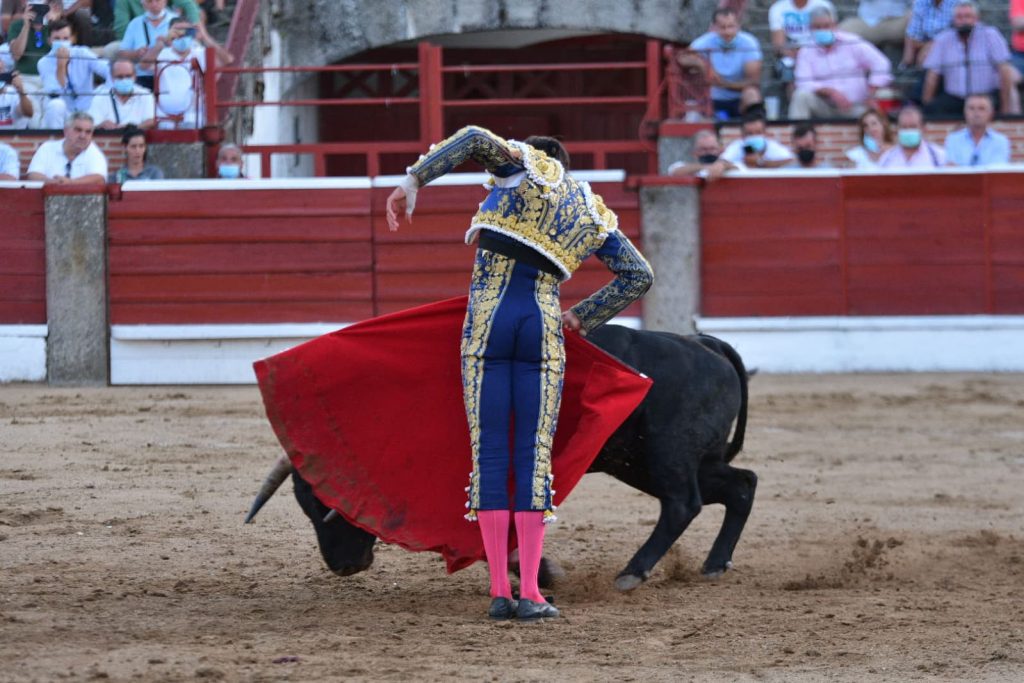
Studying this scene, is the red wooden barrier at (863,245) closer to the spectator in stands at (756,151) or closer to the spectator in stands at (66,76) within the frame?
the spectator in stands at (756,151)

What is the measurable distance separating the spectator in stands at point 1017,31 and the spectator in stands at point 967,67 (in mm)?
240

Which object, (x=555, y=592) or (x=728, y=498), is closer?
(x=555, y=592)

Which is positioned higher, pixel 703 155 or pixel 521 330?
pixel 703 155

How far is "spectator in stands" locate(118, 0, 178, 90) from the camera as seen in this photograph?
9.97 m

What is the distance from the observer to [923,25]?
10.4m

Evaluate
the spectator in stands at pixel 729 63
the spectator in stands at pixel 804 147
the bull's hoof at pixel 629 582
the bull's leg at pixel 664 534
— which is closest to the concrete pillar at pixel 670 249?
the spectator in stands at pixel 804 147

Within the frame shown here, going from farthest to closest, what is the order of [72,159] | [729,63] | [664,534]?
[729,63] < [72,159] < [664,534]

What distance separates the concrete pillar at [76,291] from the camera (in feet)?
29.4

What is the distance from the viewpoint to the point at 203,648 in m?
3.49

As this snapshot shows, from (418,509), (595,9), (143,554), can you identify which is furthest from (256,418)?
(595,9)

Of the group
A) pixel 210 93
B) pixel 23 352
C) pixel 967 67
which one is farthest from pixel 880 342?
pixel 23 352

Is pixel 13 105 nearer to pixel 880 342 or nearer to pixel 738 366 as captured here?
pixel 880 342

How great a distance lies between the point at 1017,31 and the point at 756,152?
7.80 feet

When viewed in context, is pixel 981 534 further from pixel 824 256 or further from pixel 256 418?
pixel 824 256
